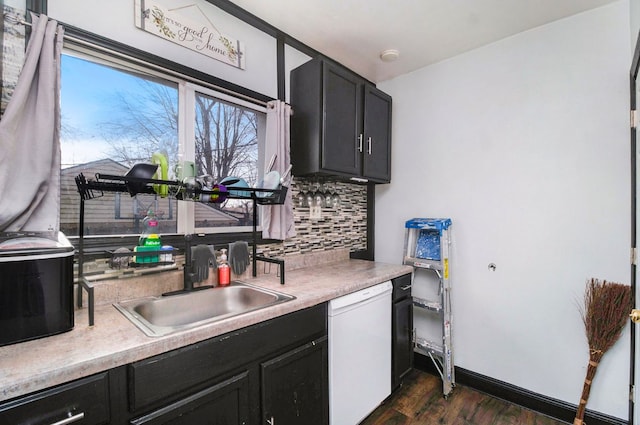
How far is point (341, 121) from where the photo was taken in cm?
213

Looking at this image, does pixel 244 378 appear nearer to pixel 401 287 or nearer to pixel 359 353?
pixel 359 353

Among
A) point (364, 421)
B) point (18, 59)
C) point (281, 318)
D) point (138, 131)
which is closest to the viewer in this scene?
point (18, 59)

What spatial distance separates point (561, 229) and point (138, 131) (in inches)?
103

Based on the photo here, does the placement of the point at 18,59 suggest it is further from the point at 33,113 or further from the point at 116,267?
the point at 116,267

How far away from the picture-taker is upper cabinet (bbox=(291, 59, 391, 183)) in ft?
6.59

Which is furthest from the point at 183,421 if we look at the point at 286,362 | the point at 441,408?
the point at 441,408

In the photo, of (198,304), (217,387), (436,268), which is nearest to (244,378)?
(217,387)

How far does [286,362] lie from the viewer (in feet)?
4.50

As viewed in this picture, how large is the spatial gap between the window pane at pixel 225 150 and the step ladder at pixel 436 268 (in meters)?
1.37

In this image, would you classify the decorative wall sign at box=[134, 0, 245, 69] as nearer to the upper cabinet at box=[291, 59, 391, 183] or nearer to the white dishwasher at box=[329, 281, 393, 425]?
the upper cabinet at box=[291, 59, 391, 183]

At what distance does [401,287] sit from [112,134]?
2024 mm

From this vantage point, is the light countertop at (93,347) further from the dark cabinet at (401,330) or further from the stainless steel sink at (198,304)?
the dark cabinet at (401,330)

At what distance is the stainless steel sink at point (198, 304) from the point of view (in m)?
1.34

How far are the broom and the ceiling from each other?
172cm
